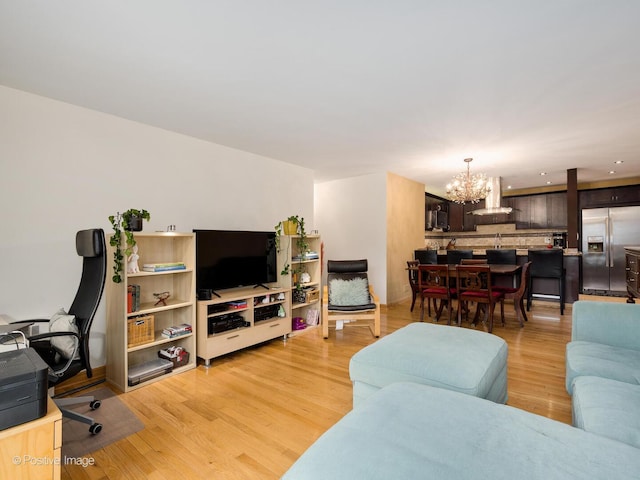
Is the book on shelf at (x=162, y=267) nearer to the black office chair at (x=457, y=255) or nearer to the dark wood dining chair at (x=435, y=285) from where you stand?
the dark wood dining chair at (x=435, y=285)

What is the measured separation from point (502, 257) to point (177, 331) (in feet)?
16.7

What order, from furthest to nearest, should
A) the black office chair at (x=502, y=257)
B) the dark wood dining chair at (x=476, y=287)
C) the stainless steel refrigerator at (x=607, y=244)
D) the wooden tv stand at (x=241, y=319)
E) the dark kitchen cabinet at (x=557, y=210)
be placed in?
the dark kitchen cabinet at (x=557, y=210) < the stainless steel refrigerator at (x=607, y=244) < the black office chair at (x=502, y=257) < the dark wood dining chair at (x=476, y=287) < the wooden tv stand at (x=241, y=319)

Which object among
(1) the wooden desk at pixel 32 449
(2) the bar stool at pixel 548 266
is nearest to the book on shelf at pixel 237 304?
(1) the wooden desk at pixel 32 449

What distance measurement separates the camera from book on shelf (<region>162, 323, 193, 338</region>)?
302 centimetres

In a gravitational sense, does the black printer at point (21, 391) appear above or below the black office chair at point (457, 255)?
below

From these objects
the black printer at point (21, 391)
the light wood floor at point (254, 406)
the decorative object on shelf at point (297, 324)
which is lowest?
the light wood floor at point (254, 406)

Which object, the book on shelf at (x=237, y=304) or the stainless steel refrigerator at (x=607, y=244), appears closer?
the book on shelf at (x=237, y=304)

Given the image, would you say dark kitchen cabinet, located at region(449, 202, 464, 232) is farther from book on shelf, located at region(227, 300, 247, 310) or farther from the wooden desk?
the wooden desk

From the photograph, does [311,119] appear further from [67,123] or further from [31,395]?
[31,395]

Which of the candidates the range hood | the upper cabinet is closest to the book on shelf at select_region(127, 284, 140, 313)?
the range hood

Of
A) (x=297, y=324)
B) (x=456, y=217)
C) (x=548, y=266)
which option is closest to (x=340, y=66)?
(x=297, y=324)

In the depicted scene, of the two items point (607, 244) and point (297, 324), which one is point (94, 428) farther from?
point (607, 244)

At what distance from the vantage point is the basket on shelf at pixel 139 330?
273cm

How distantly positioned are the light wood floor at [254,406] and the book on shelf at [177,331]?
15.0 inches
